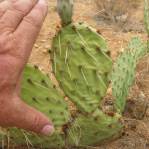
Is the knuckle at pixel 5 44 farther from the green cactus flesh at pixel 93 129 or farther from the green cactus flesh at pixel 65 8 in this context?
the green cactus flesh at pixel 93 129

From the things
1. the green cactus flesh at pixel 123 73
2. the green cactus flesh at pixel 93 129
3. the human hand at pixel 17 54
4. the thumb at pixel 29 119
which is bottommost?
the green cactus flesh at pixel 93 129

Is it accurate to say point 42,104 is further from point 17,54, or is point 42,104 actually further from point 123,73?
point 17,54

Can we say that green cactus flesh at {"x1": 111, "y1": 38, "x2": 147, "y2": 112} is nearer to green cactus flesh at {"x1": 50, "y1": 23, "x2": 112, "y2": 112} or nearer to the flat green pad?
green cactus flesh at {"x1": 50, "y1": 23, "x2": 112, "y2": 112}

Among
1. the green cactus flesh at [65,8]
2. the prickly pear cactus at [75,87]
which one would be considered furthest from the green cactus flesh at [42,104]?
the green cactus flesh at [65,8]

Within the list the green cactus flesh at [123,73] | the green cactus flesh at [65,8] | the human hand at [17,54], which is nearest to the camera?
the human hand at [17,54]

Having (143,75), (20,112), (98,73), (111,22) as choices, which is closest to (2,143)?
(98,73)

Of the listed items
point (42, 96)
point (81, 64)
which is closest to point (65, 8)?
point (81, 64)
